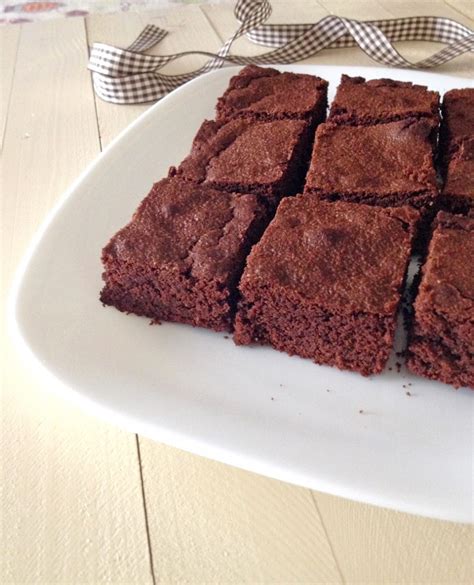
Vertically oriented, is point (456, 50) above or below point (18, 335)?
above

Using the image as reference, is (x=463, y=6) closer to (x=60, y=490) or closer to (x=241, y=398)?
(x=241, y=398)

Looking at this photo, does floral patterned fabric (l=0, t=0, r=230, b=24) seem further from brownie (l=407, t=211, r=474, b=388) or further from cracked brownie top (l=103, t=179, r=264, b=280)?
brownie (l=407, t=211, r=474, b=388)

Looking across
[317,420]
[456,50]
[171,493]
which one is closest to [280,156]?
[317,420]

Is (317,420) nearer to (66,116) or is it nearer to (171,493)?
(171,493)

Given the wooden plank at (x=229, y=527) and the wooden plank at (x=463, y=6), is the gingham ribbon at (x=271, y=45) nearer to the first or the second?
the wooden plank at (x=463, y=6)

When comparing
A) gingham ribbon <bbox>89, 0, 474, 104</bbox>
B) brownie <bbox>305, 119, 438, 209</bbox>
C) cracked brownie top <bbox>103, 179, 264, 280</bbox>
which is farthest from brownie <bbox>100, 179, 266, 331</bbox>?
gingham ribbon <bbox>89, 0, 474, 104</bbox>

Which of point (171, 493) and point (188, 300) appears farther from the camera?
point (188, 300)

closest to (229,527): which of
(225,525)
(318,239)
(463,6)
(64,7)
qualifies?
(225,525)

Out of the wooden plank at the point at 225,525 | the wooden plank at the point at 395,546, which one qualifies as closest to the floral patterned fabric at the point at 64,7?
the wooden plank at the point at 225,525
